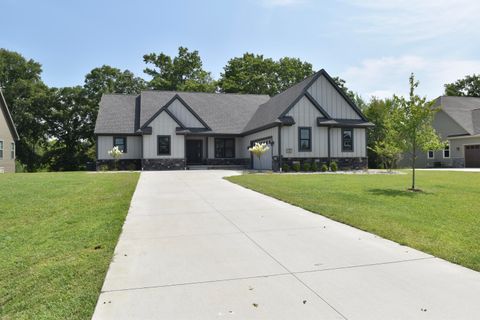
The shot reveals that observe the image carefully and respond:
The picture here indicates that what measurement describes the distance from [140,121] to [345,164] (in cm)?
1576

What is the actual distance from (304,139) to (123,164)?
1385 cm

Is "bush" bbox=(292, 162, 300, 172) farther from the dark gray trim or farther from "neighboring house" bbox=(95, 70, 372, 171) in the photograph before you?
the dark gray trim

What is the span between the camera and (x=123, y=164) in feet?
87.3

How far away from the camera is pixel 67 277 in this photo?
4.08 meters

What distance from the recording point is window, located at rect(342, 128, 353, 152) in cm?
2492

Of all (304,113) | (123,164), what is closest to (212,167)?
(123,164)

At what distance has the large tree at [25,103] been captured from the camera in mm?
37156

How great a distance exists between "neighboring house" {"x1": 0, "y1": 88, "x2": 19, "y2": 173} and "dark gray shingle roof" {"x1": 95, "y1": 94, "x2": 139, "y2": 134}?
726 centimetres

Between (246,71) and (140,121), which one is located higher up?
(246,71)

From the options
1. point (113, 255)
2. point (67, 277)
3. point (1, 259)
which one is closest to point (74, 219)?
point (1, 259)

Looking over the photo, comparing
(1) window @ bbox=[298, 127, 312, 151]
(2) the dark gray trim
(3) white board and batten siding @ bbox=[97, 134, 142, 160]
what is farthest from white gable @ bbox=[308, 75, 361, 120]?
(3) white board and batten siding @ bbox=[97, 134, 142, 160]

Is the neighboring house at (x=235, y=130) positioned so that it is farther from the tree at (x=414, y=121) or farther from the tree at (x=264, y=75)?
the tree at (x=264, y=75)

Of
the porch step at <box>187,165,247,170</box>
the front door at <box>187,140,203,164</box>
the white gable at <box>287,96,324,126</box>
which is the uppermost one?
the white gable at <box>287,96,324,126</box>

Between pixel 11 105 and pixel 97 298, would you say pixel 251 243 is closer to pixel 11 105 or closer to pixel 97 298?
pixel 97 298
